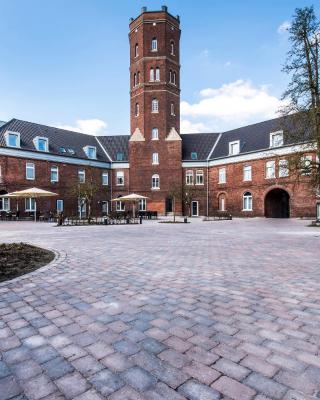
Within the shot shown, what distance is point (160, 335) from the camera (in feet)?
10.1

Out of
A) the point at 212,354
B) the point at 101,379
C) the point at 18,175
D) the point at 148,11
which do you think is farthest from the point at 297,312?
the point at 148,11

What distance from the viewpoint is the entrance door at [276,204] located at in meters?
32.5

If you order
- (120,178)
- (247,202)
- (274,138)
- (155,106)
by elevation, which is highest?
(155,106)

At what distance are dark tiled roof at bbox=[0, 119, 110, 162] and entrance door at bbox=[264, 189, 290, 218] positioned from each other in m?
21.8

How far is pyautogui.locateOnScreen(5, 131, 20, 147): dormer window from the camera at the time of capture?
3056cm

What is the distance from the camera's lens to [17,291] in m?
4.60

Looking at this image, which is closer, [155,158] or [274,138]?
[274,138]

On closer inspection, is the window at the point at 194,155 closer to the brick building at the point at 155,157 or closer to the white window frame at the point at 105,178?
the brick building at the point at 155,157

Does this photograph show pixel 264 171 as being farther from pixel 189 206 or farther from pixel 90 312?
pixel 90 312

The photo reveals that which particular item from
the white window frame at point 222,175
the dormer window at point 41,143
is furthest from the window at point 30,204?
the white window frame at point 222,175

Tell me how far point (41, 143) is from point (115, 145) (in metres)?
11.4

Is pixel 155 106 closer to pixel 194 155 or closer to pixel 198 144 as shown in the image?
pixel 198 144

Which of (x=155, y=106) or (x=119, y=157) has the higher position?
(x=155, y=106)

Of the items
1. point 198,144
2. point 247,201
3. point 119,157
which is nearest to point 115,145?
point 119,157
